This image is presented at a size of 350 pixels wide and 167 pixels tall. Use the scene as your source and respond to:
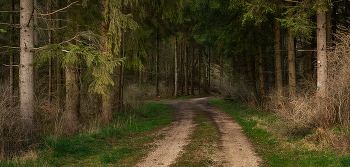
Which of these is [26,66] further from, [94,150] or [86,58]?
[94,150]

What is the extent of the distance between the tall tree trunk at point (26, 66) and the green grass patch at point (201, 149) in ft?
16.6

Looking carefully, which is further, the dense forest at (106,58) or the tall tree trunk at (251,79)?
the tall tree trunk at (251,79)

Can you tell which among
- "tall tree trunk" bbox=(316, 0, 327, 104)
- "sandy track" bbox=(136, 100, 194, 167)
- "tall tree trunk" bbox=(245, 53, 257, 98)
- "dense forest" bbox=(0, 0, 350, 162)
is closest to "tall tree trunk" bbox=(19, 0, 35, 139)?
"dense forest" bbox=(0, 0, 350, 162)

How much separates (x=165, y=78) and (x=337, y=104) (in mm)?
34999

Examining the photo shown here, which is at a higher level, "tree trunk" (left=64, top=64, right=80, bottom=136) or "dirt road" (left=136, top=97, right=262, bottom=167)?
"tree trunk" (left=64, top=64, right=80, bottom=136)

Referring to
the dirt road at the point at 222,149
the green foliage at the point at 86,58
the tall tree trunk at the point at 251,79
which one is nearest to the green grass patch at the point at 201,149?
the dirt road at the point at 222,149

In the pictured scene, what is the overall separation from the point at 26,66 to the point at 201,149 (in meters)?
6.34

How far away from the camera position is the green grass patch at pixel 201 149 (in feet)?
20.9

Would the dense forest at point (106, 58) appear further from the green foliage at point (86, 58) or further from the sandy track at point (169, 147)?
the sandy track at point (169, 147)

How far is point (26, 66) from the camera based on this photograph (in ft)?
25.5

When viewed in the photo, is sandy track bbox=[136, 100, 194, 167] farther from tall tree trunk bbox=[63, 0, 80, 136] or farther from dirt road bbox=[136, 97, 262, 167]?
tall tree trunk bbox=[63, 0, 80, 136]

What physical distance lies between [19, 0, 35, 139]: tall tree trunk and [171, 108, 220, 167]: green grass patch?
5.07 m

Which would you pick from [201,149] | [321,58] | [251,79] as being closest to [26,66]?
[201,149]

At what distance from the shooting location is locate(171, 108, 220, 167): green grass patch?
6357 mm
